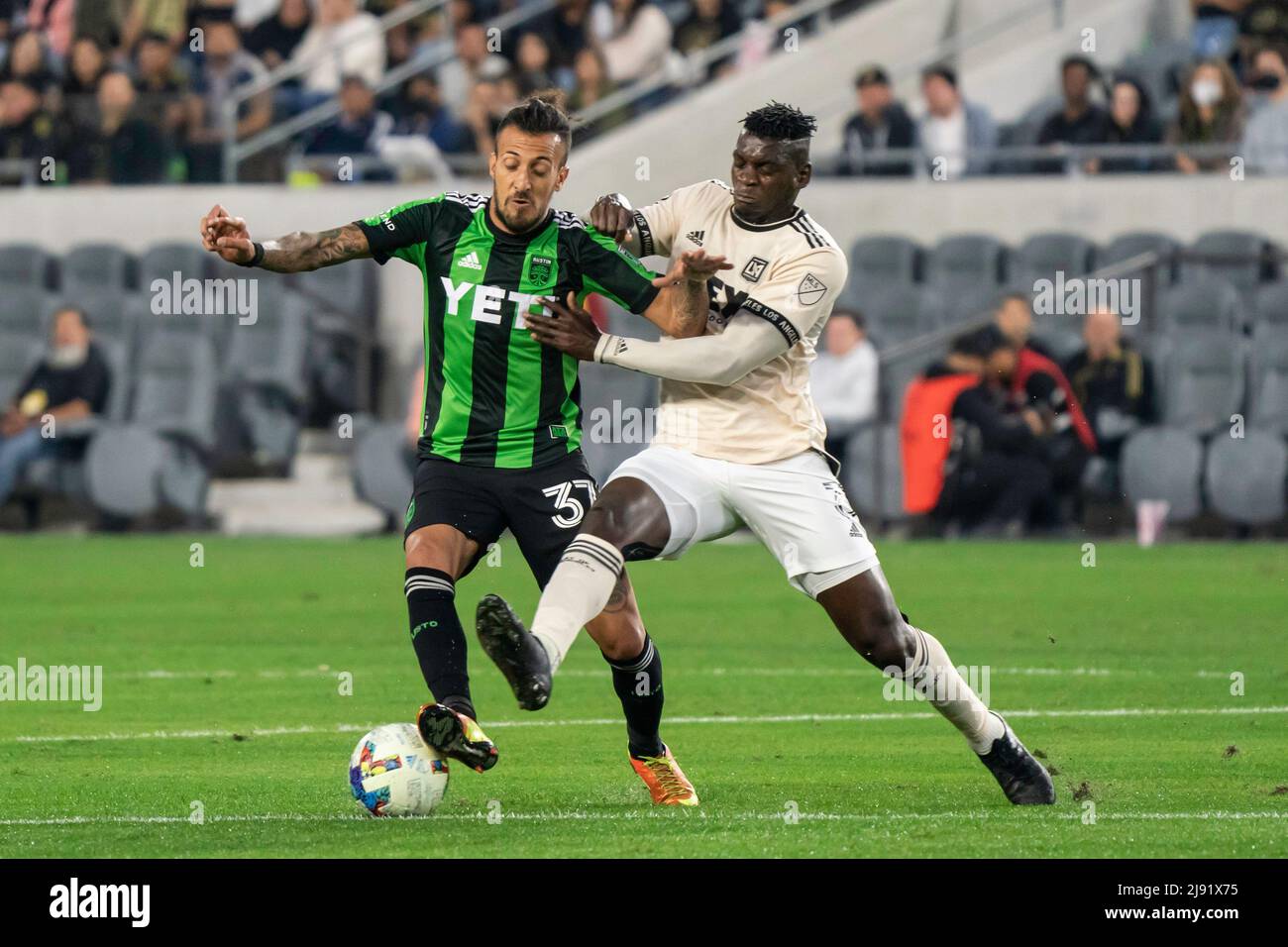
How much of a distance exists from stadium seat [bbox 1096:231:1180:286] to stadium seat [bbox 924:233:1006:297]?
0.91 metres

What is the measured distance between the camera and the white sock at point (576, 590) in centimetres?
680

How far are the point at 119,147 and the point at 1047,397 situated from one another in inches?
376

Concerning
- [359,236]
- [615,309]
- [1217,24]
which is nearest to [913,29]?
[1217,24]

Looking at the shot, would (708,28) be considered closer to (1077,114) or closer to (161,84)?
(1077,114)

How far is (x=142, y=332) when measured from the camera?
2095cm

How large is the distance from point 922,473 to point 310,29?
8958 mm

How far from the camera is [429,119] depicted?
2197 cm

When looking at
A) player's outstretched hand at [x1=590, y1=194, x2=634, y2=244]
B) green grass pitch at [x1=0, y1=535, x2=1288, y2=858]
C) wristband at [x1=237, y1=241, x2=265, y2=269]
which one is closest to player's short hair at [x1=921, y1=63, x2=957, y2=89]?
green grass pitch at [x1=0, y1=535, x2=1288, y2=858]

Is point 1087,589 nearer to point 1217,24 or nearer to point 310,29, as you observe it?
point 1217,24

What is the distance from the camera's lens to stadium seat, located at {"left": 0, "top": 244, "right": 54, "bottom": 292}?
70.1 ft

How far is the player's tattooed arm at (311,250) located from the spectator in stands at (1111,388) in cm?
1182

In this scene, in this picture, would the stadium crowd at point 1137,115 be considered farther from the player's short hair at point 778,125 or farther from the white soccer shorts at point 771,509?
the white soccer shorts at point 771,509

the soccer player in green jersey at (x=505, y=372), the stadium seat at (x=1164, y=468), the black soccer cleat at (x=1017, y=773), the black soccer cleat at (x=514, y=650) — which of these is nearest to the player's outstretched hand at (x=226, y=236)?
the soccer player in green jersey at (x=505, y=372)

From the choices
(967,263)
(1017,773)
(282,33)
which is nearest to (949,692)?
(1017,773)
